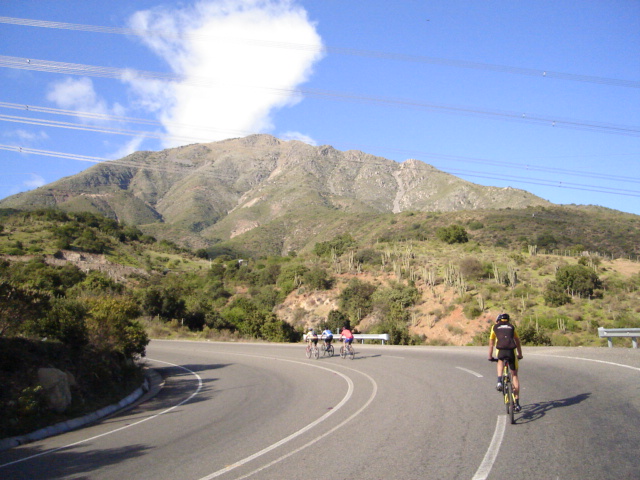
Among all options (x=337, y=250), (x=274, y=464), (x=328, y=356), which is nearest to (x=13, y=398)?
(x=274, y=464)

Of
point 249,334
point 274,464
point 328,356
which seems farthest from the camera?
point 249,334

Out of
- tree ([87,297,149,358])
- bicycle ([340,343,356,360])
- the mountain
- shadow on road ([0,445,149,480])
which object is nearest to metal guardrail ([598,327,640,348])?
bicycle ([340,343,356,360])

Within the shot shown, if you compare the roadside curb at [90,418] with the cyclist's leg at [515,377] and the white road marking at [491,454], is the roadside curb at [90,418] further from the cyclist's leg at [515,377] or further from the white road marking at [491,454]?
the cyclist's leg at [515,377]

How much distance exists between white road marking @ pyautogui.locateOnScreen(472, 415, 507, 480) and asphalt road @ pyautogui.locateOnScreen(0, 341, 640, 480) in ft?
0.04

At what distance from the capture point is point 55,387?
34.6 ft

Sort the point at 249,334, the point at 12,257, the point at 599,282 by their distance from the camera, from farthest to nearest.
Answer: the point at 12,257, the point at 249,334, the point at 599,282

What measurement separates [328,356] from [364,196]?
160m

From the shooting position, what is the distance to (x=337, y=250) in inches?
2400

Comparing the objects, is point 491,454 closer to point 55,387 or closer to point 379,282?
point 55,387

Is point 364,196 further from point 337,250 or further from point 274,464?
point 274,464

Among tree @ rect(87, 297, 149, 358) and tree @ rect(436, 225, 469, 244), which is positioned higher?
tree @ rect(436, 225, 469, 244)

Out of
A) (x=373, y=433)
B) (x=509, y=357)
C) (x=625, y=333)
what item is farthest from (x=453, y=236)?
(x=373, y=433)

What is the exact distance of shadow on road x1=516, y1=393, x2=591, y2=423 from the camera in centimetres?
810

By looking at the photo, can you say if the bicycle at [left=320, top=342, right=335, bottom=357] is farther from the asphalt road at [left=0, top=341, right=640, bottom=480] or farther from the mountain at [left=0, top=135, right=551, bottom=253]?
the mountain at [left=0, top=135, right=551, bottom=253]
